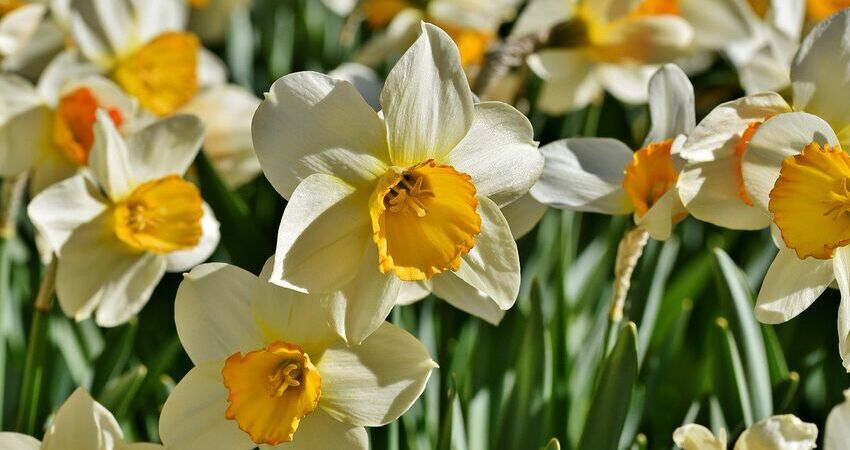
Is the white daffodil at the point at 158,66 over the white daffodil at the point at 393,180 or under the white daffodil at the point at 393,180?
under

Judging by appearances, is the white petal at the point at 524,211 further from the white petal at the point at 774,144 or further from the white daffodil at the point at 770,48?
the white daffodil at the point at 770,48

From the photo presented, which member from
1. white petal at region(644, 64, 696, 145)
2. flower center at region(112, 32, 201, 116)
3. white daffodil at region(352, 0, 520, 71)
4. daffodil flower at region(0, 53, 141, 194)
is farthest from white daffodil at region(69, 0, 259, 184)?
white petal at region(644, 64, 696, 145)

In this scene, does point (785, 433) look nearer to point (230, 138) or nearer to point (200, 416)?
point (200, 416)

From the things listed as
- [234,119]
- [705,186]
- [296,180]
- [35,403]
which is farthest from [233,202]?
[705,186]

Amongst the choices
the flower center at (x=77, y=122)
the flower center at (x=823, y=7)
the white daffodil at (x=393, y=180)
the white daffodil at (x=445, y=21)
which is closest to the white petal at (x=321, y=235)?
the white daffodil at (x=393, y=180)

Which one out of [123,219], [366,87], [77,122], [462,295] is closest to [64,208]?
[123,219]

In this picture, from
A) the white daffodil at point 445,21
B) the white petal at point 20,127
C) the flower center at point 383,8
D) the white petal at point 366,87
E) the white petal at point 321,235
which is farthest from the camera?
the flower center at point 383,8

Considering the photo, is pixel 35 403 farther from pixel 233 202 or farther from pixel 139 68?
pixel 139 68
